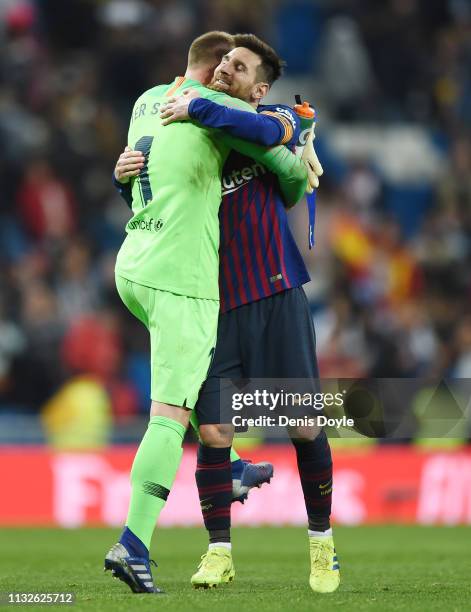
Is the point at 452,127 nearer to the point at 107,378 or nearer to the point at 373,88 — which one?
the point at 373,88

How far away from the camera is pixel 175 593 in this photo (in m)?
5.27

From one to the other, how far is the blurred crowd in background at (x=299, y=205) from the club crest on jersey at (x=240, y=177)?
19.7 feet

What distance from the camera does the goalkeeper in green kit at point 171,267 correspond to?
17.3ft

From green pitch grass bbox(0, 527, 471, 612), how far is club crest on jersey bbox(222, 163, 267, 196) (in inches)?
64.7

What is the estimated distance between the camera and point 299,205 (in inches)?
540

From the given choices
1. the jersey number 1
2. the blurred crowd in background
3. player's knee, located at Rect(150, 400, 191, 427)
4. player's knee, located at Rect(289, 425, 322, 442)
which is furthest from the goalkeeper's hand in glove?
the blurred crowd in background

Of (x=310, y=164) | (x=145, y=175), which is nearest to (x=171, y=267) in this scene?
(x=145, y=175)

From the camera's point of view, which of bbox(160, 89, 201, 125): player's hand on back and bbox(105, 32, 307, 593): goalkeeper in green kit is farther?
bbox(160, 89, 201, 125): player's hand on back

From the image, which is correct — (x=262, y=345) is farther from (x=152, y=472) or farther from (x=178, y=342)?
(x=152, y=472)

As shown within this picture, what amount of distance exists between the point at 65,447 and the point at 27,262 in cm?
206

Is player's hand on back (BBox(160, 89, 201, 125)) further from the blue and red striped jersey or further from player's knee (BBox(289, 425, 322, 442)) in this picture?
player's knee (BBox(289, 425, 322, 442))

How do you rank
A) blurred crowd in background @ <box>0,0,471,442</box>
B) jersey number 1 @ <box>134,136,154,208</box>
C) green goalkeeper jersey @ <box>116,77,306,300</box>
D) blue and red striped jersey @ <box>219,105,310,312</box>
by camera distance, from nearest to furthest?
green goalkeeper jersey @ <box>116,77,306,300</box> → jersey number 1 @ <box>134,136,154,208</box> → blue and red striped jersey @ <box>219,105,310,312</box> → blurred crowd in background @ <box>0,0,471,442</box>

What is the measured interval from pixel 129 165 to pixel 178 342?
0.79m

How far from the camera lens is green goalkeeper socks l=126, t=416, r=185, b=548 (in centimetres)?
524
